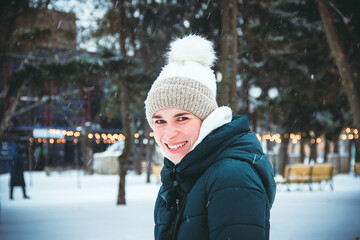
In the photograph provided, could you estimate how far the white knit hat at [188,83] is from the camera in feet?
5.58

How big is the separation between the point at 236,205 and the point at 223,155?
27 centimetres

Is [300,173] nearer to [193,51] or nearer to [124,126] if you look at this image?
[124,126]

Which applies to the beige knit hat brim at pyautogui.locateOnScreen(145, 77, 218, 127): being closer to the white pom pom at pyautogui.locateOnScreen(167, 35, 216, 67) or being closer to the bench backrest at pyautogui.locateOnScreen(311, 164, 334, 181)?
the white pom pom at pyautogui.locateOnScreen(167, 35, 216, 67)

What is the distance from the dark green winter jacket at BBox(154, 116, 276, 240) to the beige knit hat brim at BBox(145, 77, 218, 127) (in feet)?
0.55

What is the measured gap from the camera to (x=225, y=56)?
6703 millimetres

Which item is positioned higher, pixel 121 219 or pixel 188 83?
pixel 188 83

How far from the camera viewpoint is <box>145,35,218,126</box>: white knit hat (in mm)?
1702

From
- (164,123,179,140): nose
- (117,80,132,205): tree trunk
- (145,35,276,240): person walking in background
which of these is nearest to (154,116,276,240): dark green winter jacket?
(145,35,276,240): person walking in background

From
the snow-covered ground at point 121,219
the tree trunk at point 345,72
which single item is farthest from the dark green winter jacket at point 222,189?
the snow-covered ground at point 121,219

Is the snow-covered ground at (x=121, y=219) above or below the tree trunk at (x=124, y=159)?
below

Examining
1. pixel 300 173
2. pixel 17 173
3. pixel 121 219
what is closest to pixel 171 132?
pixel 121 219

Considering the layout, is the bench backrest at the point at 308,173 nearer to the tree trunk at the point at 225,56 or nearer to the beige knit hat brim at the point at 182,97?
the tree trunk at the point at 225,56

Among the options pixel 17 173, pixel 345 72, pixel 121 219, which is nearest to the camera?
pixel 345 72

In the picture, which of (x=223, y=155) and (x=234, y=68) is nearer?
(x=223, y=155)
